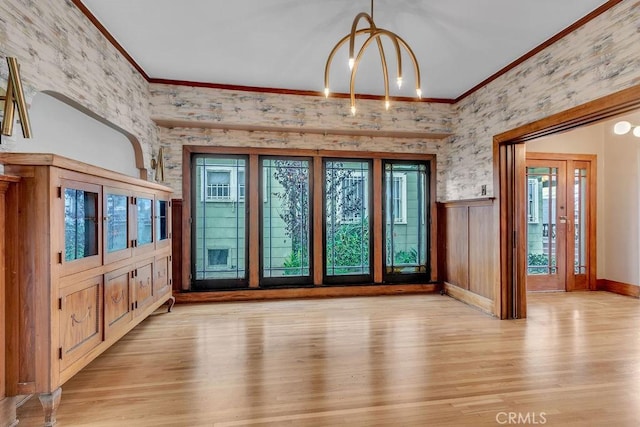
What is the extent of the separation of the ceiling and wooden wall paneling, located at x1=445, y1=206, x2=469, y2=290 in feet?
6.12

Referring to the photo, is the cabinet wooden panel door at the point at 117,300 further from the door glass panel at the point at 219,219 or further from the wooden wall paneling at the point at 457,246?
the wooden wall paneling at the point at 457,246

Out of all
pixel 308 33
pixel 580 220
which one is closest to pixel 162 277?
pixel 308 33

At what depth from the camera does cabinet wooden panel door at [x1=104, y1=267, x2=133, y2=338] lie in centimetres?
247

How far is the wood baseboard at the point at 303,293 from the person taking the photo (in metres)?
4.55

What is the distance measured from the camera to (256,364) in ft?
8.78

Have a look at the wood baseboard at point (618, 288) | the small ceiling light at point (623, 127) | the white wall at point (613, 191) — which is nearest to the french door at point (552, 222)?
the white wall at point (613, 191)

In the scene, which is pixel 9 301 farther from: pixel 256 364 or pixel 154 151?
pixel 154 151

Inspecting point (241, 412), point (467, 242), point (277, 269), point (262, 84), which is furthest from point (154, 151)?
point (467, 242)

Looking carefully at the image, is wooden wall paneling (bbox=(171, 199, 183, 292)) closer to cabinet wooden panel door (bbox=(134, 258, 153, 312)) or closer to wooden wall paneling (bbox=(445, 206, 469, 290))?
cabinet wooden panel door (bbox=(134, 258, 153, 312))

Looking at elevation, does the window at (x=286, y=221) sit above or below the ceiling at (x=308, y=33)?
below

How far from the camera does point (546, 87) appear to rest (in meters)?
3.25

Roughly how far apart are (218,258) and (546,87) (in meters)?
4.43

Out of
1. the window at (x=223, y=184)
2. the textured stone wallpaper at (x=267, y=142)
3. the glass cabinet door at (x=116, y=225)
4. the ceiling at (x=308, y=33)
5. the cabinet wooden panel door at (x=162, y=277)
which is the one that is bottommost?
the cabinet wooden panel door at (x=162, y=277)

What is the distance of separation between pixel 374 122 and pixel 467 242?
7.05ft
